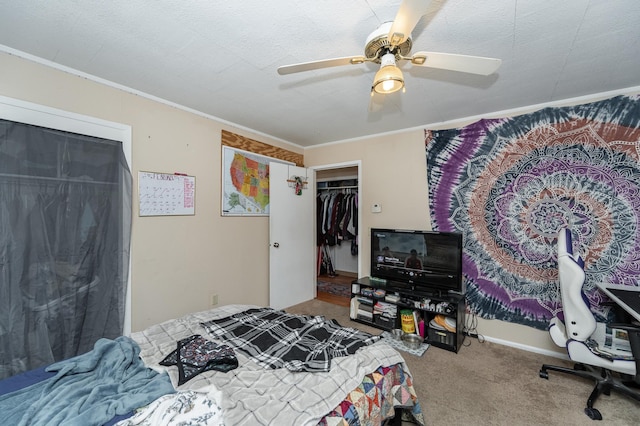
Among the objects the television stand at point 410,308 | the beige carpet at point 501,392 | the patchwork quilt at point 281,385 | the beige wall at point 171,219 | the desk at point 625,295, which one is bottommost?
the beige carpet at point 501,392

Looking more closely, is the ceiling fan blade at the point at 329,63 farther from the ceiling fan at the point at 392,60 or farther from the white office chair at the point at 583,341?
the white office chair at the point at 583,341

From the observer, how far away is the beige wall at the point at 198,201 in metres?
1.96

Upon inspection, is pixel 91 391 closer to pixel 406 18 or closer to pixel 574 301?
pixel 406 18

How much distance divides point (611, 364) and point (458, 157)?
1.97 metres

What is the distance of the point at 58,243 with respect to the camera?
5.86ft

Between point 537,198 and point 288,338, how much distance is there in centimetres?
255

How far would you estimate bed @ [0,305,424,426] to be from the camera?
3.12 ft

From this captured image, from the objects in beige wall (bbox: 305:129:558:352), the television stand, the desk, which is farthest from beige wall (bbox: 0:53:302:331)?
the desk

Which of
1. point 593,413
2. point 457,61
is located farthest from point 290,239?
point 593,413

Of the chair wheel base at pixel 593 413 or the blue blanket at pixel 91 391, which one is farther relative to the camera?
the chair wheel base at pixel 593 413

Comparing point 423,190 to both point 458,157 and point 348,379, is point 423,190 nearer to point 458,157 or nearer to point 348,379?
point 458,157

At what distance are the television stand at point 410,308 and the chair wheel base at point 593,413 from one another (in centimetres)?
87

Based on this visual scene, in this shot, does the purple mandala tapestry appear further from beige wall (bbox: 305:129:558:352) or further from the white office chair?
the white office chair

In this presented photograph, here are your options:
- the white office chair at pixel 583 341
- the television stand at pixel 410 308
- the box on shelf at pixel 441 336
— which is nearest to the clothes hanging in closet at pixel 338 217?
the television stand at pixel 410 308
